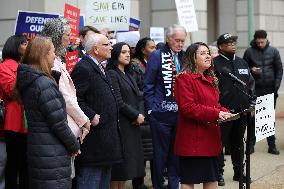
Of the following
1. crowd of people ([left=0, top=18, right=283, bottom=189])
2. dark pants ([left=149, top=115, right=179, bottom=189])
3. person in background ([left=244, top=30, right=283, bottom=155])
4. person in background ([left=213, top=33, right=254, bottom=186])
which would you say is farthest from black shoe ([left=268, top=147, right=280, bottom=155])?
dark pants ([left=149, top=115, right=179, bottom=189])

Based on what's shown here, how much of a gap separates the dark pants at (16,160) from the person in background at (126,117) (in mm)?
959

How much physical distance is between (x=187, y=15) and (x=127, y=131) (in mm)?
4318

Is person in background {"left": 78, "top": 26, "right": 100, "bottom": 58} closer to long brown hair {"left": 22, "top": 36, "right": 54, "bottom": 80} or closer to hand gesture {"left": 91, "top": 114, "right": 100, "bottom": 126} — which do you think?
hand gesture {"left": 91, "top": 114, "right": 100, "bottom": 126}

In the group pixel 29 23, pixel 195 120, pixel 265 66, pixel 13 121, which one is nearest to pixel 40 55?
pixel 13 121

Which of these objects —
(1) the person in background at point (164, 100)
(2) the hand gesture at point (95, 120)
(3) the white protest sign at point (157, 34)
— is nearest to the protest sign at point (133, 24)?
(1) the person in background at point (164, 100)

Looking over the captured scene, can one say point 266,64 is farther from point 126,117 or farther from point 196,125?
point 196,125

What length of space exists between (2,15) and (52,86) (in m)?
7.67

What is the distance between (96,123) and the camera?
18.3ft

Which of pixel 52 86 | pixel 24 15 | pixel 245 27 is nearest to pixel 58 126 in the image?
pixel 52 86

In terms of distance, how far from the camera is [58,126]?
4.89 metres

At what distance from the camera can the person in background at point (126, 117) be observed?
639 cm

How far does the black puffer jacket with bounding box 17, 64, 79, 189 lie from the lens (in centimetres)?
488

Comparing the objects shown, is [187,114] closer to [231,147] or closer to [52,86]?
[52,86]

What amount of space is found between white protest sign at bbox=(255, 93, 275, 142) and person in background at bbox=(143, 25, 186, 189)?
120 cm
